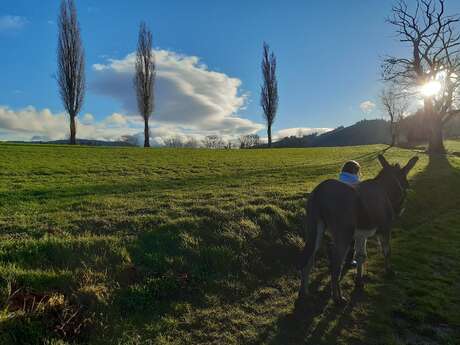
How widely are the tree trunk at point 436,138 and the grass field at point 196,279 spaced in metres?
28.4

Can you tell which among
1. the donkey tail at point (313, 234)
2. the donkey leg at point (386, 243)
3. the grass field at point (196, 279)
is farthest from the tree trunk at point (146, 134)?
the donkey tail at point (313, 234)

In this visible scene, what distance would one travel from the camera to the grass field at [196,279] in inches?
198

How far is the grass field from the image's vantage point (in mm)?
5020

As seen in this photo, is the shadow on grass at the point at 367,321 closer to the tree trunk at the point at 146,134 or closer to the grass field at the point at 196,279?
the grass field at the point at 196,279

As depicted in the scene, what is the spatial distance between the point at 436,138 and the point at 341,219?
36.7m

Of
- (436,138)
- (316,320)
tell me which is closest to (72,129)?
(436,138)

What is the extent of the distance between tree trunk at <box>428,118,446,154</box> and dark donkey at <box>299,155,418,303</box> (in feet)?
113

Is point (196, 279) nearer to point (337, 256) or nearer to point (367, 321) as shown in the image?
point (337, 256)

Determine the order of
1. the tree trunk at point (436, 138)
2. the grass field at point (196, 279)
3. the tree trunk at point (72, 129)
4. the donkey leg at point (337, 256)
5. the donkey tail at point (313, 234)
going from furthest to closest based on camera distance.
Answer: the tree trunk at point (72, 129) < the tree trunk at point (436, 138) < the donkey tail at point (313, 234) < the donkey leg at point (337, 256) < the grass field at point (196, 279)

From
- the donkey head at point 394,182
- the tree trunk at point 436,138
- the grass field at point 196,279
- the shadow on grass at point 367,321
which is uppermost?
the tree trunk at point 436,138

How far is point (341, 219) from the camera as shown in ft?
18.7

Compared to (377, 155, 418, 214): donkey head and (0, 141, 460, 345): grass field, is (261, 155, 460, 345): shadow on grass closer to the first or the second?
(0, 141, 460, 345): grass field

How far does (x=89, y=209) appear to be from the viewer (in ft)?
34.5

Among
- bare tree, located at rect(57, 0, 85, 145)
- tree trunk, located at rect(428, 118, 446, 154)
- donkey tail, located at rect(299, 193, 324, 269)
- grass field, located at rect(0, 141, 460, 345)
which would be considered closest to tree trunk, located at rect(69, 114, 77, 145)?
bare tree, located at rect(57, 0, 85, 145)
